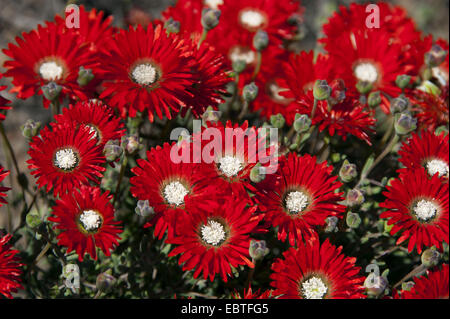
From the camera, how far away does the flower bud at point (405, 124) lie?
7.22 ft

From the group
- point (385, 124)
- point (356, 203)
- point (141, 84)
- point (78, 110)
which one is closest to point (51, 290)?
point (78, 110)

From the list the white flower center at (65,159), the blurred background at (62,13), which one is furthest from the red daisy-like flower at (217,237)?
the blurred background at (62,13)

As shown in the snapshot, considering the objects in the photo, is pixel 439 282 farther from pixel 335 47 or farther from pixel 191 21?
pixel 191 21

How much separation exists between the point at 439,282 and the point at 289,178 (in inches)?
29.0

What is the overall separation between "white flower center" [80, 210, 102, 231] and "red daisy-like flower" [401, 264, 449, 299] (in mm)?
1258

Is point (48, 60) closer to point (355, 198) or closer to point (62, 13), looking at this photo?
point (355, 198)

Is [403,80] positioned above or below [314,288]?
above

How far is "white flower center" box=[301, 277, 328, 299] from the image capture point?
199 centimetres

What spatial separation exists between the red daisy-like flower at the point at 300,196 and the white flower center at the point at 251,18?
3.74ft

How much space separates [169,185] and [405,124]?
1.11 meters

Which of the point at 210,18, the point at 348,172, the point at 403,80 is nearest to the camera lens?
the point at 348,172

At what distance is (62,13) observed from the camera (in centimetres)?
419

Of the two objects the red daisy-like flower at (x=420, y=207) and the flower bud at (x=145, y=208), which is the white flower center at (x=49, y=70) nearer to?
the flower bud at (x=145, y=208)

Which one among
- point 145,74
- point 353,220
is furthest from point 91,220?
point 353,220
